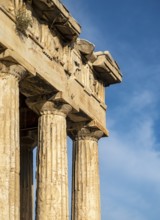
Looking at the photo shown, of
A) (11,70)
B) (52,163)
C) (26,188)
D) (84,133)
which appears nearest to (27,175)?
(26,188)

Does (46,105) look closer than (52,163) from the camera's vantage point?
No

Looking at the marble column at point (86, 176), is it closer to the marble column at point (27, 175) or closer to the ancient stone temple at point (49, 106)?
the ancient stone temple at point (49, 106)

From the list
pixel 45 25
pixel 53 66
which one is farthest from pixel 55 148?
pixel 45 25

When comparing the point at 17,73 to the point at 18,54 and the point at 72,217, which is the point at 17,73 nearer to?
the point at 18,54

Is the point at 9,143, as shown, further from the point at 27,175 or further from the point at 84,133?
the point at 27,175

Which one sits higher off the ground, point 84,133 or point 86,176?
point 84,133

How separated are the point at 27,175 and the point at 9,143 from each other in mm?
8949

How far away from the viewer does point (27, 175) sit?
1191 inches

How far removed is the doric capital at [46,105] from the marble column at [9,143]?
329 cm

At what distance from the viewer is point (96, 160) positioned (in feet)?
97.5

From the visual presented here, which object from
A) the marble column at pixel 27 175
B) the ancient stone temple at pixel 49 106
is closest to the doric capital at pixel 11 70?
the ancient stone temple at pixel 49 106

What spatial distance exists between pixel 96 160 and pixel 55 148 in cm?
A: 455

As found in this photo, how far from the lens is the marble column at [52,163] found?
2486 centimetres

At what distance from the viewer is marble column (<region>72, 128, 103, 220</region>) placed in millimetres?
28516
